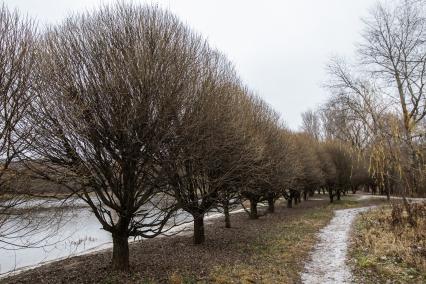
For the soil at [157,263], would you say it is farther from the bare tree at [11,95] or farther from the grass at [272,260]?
the bare tree at [11,95]

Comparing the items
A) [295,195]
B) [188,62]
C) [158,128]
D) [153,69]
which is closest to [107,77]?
[153,69]

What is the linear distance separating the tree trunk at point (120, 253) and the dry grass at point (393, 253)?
6.13 m

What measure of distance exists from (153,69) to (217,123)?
2.97 m

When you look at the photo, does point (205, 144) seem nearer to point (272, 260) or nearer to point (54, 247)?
point (272, 260)

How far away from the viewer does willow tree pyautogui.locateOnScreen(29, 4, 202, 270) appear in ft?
→ 29.4

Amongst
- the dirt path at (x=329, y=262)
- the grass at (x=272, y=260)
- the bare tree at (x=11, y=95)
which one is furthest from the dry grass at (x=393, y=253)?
the bare tree at (x=11, y=95)

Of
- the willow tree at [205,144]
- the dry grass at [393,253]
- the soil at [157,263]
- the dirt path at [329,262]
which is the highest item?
the willow tree at [205,144]

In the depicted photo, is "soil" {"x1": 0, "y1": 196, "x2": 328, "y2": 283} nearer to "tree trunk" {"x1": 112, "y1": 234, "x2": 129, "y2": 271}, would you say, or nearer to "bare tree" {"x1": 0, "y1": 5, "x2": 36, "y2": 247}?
"tree trunk" {"x1": 112, "y1": 234, "x2": 129, "y2": 271}

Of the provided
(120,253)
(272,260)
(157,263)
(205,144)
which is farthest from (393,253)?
(120,253)

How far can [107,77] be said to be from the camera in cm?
925

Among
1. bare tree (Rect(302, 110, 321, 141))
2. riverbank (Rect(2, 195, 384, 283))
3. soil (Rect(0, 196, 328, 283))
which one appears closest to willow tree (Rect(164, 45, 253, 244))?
soil (Rect(0, 196, 328, 283))

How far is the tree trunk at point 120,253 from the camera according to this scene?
10.3m

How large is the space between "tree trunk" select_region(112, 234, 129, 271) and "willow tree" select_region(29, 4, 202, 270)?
0.03 meters

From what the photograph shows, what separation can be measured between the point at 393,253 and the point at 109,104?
30.5 feet
